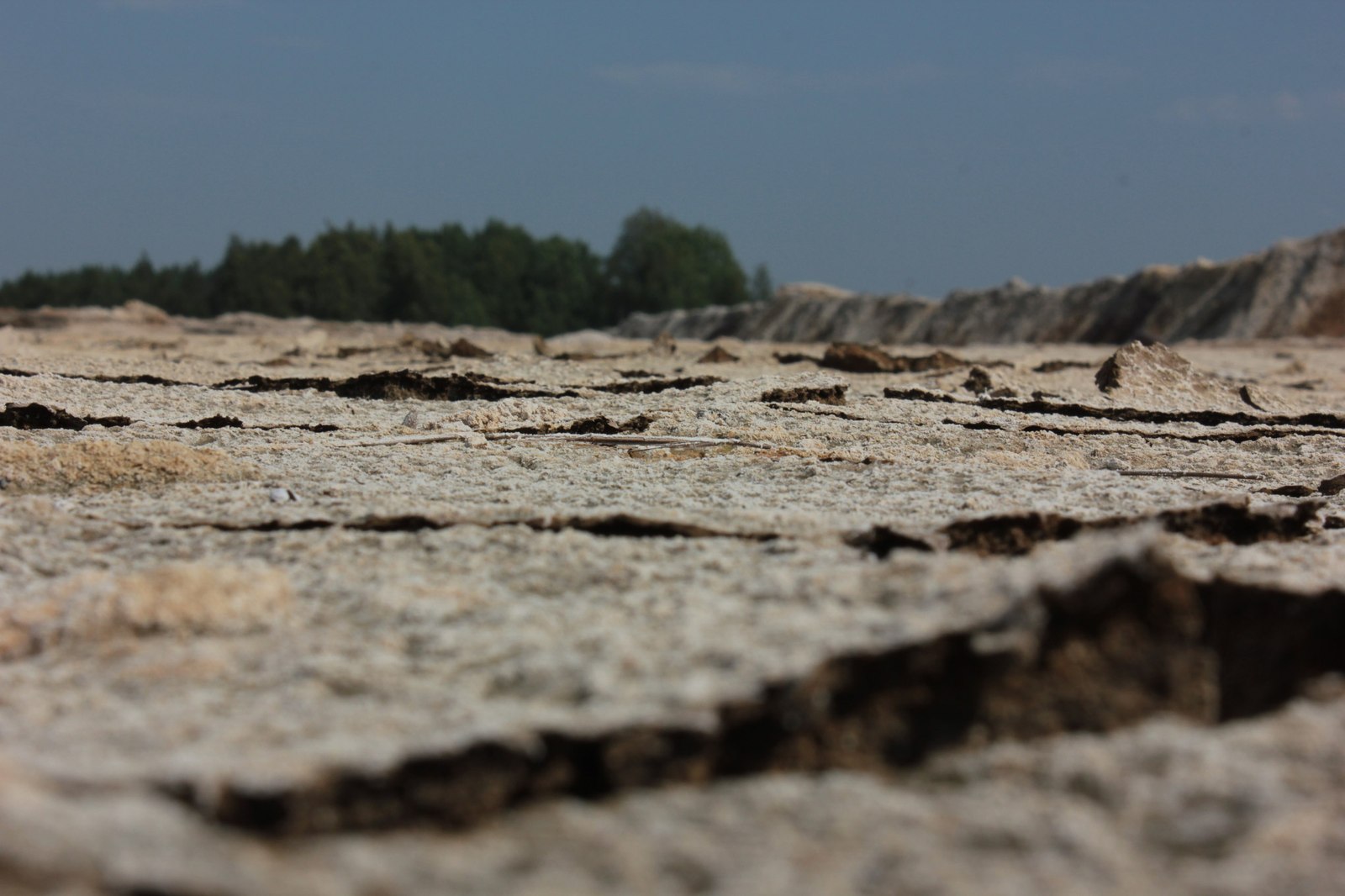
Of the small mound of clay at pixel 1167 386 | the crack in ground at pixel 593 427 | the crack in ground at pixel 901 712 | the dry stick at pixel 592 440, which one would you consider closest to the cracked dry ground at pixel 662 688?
the crack in ground at pixel 901 712

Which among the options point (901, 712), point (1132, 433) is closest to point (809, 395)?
point (1132, 433)

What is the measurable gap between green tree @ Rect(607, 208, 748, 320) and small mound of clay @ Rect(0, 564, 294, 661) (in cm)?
6011

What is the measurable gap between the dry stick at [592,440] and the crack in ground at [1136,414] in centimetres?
222

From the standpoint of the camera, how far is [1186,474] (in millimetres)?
5492

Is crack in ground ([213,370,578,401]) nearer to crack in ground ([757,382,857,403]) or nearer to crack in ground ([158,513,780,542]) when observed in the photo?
crack in ground ([757,382,857,403])

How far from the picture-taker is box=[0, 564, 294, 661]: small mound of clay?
284 centimetres

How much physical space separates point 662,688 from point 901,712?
39 cm

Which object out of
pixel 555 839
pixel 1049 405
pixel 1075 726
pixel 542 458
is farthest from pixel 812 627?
pixel 1049 405

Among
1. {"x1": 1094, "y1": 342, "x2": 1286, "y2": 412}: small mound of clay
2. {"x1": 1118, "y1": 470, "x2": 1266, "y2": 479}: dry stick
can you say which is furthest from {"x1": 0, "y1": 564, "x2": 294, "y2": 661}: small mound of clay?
{"x1": 1094, "y1": 342, "x2": 1286, "y2": 412}: small mound of clay

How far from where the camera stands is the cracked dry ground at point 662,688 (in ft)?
5.99

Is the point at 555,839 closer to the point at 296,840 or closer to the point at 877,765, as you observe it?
the point at 296,840

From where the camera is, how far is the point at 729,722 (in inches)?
82.1

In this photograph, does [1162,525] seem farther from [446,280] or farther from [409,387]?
[446,280]

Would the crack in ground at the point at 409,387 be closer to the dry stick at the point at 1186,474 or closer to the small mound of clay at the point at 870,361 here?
the small mound of clay at the point at 870,361
